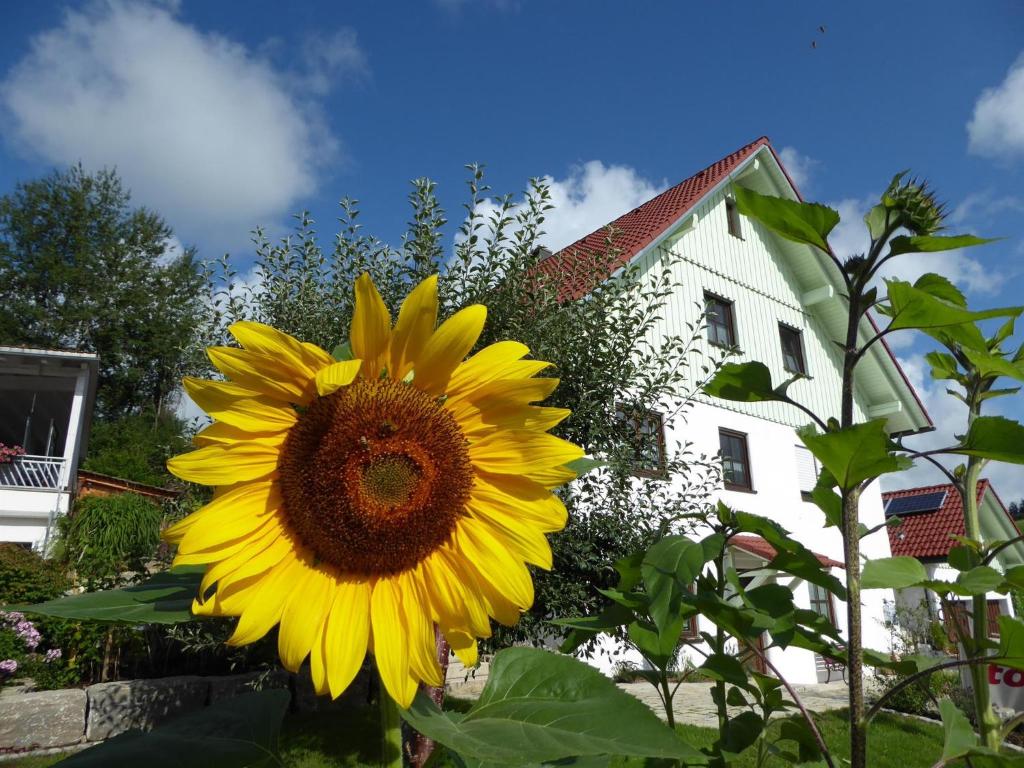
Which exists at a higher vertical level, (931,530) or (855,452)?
(931,530)

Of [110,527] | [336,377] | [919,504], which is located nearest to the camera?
[336,377]

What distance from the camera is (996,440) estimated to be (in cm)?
114

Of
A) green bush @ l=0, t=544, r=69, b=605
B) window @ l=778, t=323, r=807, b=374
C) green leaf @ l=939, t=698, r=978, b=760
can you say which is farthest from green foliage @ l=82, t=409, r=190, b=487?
green leaf @ l=939, t=698, r=978, b=760

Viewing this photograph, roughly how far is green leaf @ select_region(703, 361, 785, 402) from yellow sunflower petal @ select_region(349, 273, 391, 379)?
598mm

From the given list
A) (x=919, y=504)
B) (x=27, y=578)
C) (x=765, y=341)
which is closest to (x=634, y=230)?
(x=765, y=341)

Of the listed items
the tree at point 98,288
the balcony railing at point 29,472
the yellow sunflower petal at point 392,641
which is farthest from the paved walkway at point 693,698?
the tree at point 98,288

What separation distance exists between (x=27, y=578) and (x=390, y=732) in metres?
10.1

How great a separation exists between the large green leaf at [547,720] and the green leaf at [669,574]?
160 millimetres

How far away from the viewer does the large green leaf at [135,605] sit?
2.48 ft

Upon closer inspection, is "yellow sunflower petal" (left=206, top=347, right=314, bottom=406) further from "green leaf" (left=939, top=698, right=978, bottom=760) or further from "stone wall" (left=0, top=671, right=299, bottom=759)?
"stone wall" (left=0, top=671, right=299, bottom=759)

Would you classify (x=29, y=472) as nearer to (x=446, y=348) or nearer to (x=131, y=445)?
(x=131, y=445)

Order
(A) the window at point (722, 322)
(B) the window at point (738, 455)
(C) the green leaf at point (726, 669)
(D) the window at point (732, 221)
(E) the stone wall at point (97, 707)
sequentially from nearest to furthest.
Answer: (C) the green leaf at point (726, 669)
(E) the stone wall at point (97, 707)
(B) the window at point (738, 455)
(A) the window at point (722, 322)
(D) the window at point (732, 221)

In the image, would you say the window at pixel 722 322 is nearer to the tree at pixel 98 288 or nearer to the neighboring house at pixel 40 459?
the neighboring house at pixel 40 459

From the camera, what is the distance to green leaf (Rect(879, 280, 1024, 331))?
1.02 metres
